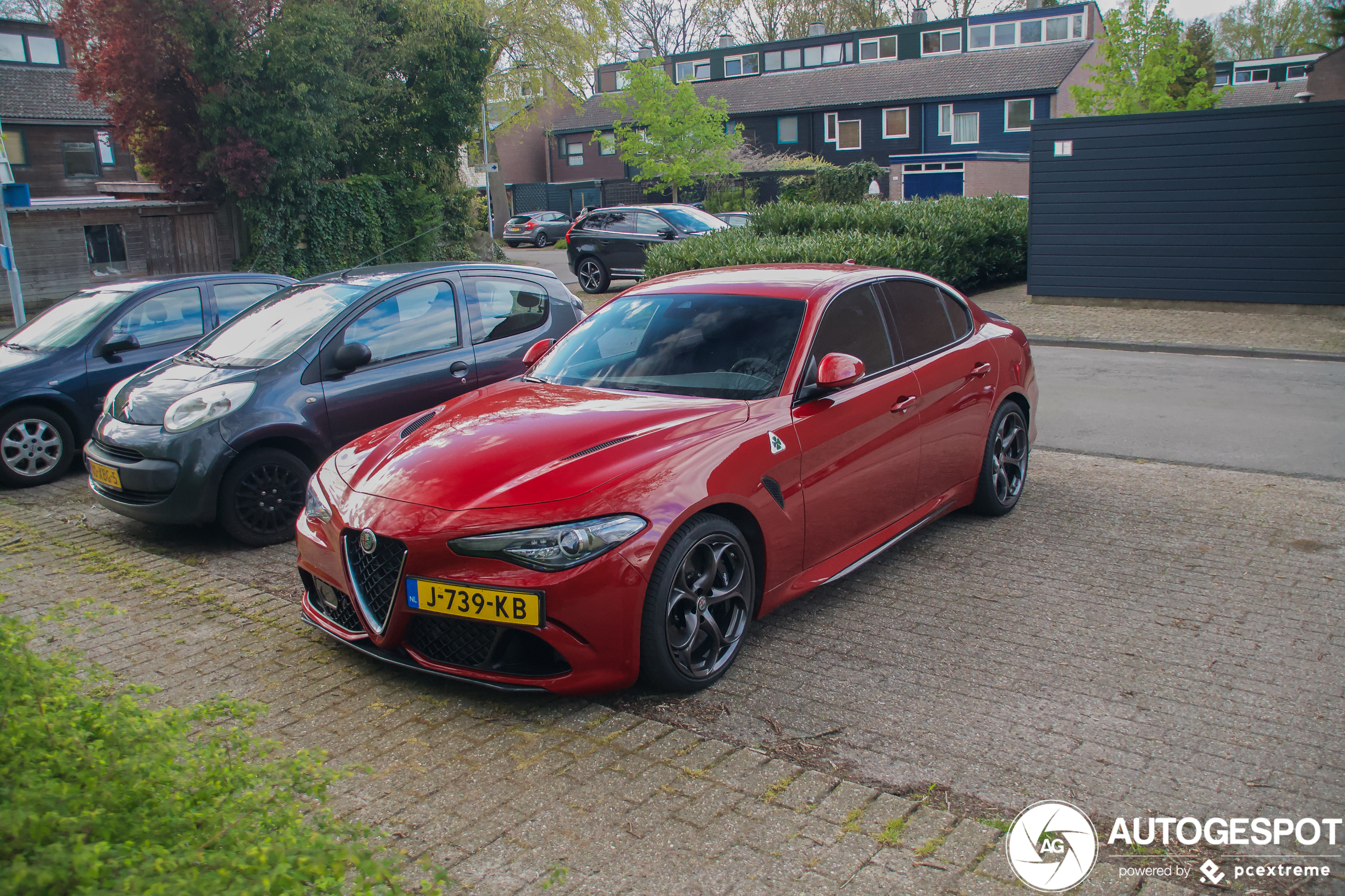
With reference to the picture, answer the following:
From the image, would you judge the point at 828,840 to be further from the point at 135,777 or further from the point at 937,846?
the point at 135,777

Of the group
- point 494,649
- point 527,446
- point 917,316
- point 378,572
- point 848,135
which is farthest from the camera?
point 848,135

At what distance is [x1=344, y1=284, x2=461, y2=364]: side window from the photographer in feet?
22.5

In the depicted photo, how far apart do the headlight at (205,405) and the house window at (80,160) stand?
36.8 m

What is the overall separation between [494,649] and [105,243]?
20.2 m

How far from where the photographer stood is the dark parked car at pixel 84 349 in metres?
7.86

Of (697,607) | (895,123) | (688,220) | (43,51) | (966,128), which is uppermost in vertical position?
(43,51)

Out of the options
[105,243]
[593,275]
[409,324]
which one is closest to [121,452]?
[409,324]

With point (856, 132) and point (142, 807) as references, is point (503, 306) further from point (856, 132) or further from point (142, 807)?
point (856, 132)

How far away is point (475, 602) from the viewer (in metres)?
3.73

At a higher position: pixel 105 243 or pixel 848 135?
pixel 848 135

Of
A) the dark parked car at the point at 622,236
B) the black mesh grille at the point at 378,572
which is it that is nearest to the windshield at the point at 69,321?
the black mesh grille at the point at 378,572

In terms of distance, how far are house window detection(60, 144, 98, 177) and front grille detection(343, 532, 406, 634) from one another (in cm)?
3967

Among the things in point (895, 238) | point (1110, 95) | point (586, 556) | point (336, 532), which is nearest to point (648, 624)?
point (586, 556)

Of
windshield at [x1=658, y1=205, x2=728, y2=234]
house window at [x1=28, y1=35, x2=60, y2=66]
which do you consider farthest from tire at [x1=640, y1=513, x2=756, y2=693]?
house window at [x1=28, y1=35, x2=60, y2=66]
